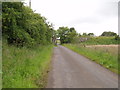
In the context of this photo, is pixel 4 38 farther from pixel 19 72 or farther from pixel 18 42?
pixel 19 72

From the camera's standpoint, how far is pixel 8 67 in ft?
29.0

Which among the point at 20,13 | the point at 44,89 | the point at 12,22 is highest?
the point at 20,13

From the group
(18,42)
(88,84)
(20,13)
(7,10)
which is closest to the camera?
(88,84)

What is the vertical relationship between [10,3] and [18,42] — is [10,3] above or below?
above

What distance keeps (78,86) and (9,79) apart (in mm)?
3037

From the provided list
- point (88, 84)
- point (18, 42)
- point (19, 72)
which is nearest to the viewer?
point (88, 84)

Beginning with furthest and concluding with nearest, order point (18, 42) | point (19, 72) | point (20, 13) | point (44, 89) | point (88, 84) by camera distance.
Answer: point (18, 42) → point (20, 13) → point (19, 72) → point (88, 84) → point (44, 89)

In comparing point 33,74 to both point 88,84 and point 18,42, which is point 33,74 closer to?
point 88,84

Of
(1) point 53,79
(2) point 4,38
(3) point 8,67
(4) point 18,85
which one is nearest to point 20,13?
(2) point 4,38

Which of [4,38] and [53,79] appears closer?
[53,79]

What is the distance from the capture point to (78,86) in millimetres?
7441

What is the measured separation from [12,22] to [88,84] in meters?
7.60

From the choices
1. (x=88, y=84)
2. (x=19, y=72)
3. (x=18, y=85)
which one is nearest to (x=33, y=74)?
(x=19, y=72)

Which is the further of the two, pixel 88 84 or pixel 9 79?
pixel 88 84
